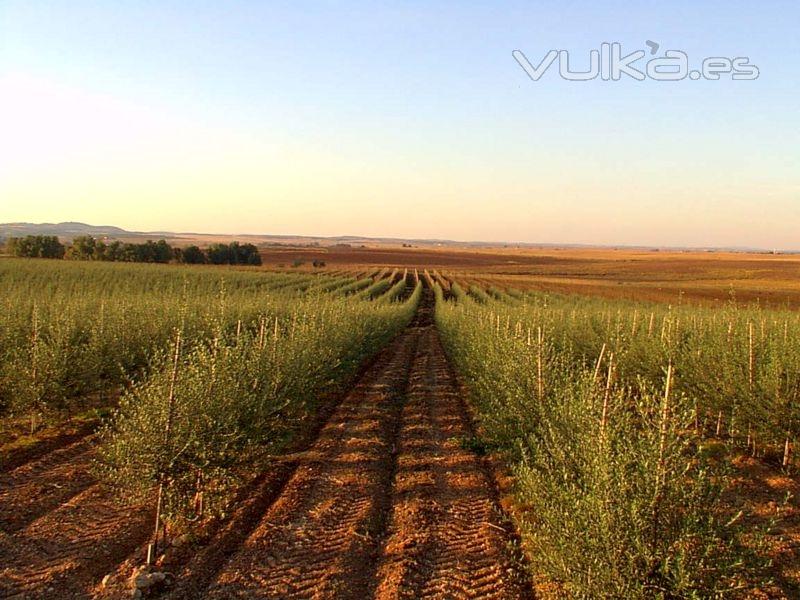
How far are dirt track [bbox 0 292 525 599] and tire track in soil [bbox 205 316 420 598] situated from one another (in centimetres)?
2

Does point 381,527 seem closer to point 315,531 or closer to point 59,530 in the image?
point 315,531

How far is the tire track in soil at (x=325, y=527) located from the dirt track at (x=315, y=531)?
16mm

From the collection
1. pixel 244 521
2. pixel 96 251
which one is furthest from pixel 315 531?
pixel 96 251

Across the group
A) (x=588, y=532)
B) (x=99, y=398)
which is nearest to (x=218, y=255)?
(x=99, y=398)

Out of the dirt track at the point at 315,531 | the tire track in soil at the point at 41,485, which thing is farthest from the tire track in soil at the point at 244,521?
the tire track in soil at the point at 41,485

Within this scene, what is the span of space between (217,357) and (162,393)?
112 cm

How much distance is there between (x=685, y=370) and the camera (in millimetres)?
10516

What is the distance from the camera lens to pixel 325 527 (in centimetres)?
638

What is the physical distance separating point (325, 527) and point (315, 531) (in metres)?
0.14

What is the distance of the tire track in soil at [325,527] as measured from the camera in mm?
5203

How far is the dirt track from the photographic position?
5.20 m

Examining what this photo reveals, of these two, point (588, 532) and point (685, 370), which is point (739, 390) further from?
point (588, 532)

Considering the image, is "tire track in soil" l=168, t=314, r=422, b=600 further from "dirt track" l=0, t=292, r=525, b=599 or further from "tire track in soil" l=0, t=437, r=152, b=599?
"tire track in soil" l=0, t=437, r=152, b=599

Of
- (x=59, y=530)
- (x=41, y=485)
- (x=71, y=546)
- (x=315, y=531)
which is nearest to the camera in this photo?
(x=71, y=546)
